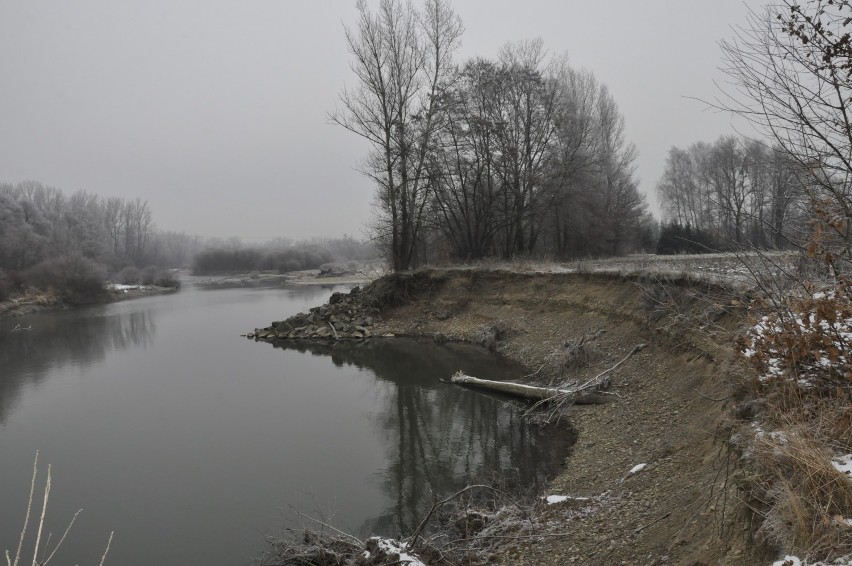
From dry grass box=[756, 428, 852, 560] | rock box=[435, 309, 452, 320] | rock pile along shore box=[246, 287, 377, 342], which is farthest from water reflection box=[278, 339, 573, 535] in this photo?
rock pile along shore box=[246, 287, 377, 342]

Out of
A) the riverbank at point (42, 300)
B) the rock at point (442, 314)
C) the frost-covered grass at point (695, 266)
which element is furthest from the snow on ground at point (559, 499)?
the riverbank at point (42, 300)

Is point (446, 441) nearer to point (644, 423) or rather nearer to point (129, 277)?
point (644, 423)

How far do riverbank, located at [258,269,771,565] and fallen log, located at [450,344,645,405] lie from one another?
0.26 metres

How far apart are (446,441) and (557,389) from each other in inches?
106

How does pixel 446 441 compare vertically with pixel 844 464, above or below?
below

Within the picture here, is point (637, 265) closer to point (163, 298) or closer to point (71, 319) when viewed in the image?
point (71, 319)

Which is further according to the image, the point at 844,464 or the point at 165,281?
the point at 165,281

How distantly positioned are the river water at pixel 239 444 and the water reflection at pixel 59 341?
175mm

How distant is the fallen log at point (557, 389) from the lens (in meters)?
11.0

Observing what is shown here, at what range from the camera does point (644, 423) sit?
29.0ft

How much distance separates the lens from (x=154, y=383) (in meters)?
16.3

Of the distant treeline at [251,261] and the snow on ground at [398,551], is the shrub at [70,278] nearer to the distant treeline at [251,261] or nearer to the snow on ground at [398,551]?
→ the distant treeline at [251,261]

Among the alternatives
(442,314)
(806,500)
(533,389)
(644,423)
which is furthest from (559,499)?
(442,314)

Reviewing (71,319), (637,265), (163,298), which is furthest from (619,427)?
(163,298)
